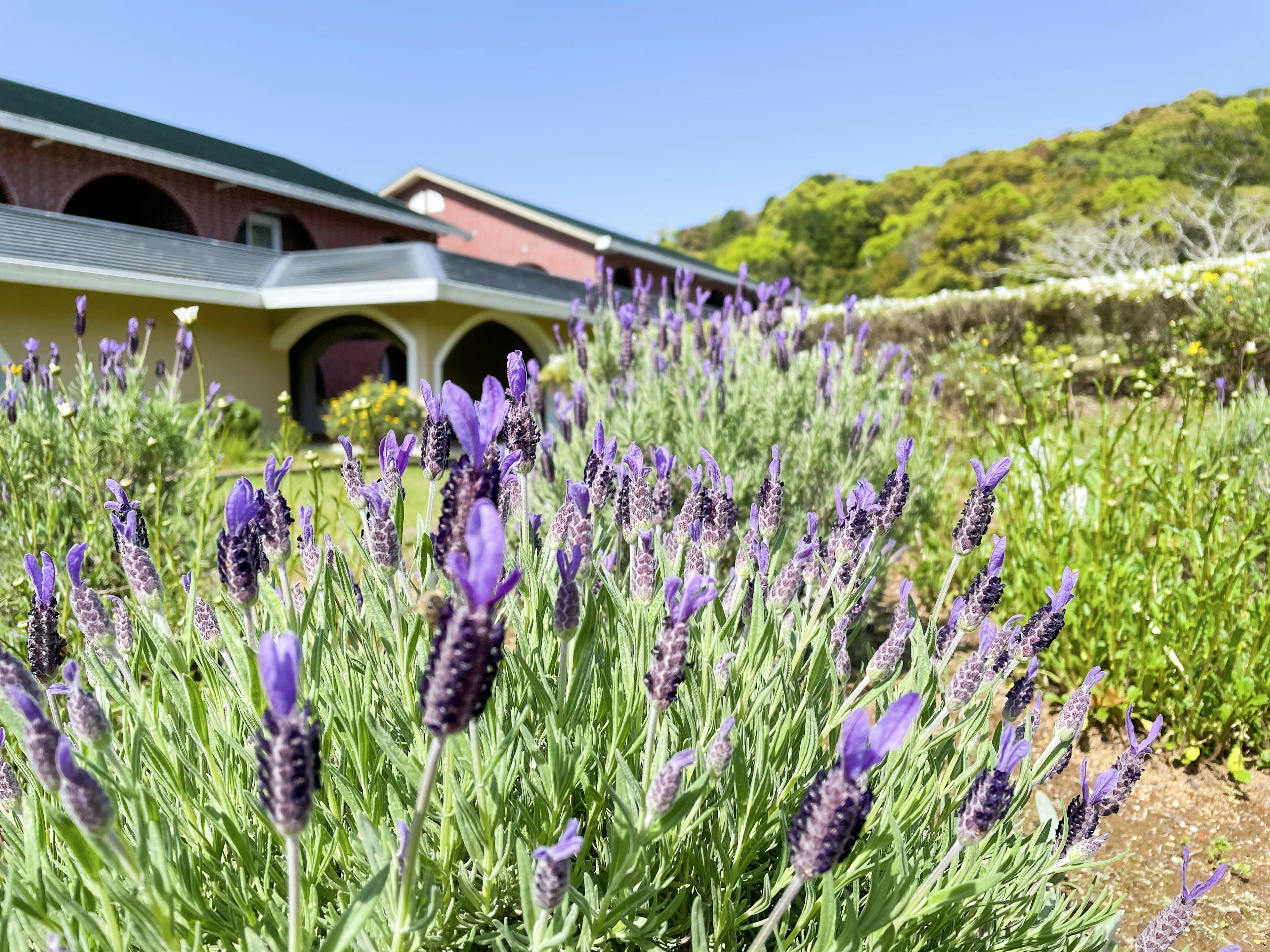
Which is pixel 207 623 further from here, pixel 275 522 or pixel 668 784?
pixel 668 784

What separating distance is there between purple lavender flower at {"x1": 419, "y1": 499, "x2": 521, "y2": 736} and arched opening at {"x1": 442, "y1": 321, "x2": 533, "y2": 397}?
18796 mm

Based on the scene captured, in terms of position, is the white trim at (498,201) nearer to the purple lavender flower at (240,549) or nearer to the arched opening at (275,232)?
the arched opening at (275,232)

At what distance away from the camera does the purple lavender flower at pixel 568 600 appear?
3.51 ft

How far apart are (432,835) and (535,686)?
0.30m

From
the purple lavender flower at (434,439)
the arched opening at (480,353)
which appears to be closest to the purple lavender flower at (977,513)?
the purple lavender flower at (434,439)

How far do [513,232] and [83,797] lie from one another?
71.1 feet

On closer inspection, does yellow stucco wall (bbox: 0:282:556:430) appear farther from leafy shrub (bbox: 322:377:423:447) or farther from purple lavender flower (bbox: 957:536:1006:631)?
purple lavender flower (bbox: 957:536:1006:631)

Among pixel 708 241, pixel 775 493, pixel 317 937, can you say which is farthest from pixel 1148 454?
pixel 708 241

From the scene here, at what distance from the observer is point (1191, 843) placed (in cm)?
238

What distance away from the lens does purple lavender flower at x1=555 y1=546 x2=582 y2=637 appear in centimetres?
107

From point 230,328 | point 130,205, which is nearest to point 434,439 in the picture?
point 230,328

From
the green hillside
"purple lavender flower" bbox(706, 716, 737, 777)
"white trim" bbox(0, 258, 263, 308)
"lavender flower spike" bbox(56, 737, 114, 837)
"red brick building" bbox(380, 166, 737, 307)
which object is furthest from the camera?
the green hillside

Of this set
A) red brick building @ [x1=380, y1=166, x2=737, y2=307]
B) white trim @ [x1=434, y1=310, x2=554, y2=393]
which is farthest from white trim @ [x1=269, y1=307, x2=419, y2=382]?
red brick building @ [x1=380, y1=166, x2=737, y2=307]

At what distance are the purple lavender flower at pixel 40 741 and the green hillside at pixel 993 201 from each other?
28651 mm
